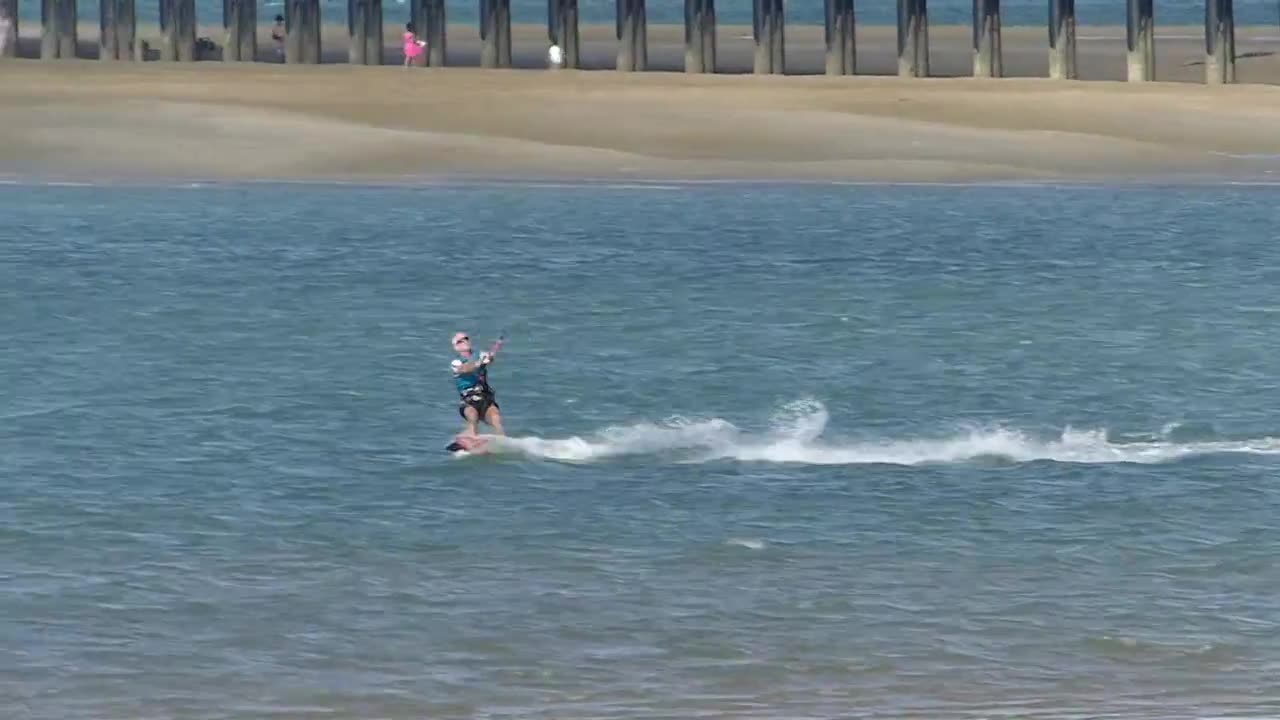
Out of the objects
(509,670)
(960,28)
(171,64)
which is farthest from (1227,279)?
(960,28)

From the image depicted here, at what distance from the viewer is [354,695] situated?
47.8ft

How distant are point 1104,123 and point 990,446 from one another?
2582 cm

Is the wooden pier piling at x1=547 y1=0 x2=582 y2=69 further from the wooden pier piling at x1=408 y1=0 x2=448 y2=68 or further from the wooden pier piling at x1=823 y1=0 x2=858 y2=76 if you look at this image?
the wooden pier piling at x1=823 y1=0 x2=858 y2=76

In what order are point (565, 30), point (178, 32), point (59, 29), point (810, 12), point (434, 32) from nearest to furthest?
point (565, 30), point (434, 32), point (178, 32), point (59, 29), point (810, 12)

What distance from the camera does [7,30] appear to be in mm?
59969

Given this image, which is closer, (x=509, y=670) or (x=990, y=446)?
(x=509, y=670)

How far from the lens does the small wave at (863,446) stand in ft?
73.4

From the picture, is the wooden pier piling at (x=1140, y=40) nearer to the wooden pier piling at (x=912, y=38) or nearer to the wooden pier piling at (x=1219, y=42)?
the wooden pier piling at (x=1219, y=42)

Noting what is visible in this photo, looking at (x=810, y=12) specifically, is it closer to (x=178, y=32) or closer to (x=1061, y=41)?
(x=178, y=32)

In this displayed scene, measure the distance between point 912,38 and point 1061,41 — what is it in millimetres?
2844

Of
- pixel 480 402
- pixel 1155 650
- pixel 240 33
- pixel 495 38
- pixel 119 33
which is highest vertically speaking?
pixel 119 33

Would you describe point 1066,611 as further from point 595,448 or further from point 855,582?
point 595,448

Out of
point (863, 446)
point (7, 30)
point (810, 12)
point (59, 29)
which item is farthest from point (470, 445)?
point (810, 12)

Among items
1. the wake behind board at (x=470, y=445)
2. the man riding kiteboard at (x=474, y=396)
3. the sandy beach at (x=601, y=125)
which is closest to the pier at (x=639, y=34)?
the sandy beach at (x=601, y=125)
